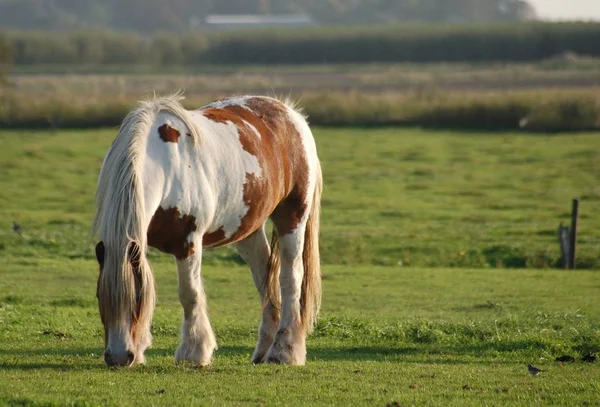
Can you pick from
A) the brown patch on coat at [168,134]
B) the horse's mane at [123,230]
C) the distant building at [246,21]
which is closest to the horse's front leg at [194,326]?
the horse's mane at [123,230]

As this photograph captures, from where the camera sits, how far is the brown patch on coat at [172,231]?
8750mm

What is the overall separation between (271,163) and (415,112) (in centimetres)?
3827

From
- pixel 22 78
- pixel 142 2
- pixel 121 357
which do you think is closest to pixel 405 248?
pixel 121 357

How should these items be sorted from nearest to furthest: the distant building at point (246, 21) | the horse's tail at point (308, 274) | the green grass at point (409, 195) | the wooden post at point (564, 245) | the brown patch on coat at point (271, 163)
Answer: the brown patch on coat at point (271, 163) < the horse's tail at point (308, 274) < the wooden post at point (564, 245) < the green grass at point (409, 195) < the distant building at point (246, 21)

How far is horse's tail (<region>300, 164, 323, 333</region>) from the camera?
10.5 m

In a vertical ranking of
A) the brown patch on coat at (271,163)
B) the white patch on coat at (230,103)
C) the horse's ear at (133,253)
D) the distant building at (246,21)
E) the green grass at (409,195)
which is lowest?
the green grass at (409,195)

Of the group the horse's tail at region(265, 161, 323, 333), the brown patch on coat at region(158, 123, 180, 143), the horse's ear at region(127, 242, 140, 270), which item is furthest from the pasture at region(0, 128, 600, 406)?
the brown patch on coat at region(158, 123, 180, 143)

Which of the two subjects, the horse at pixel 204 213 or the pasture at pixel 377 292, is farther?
the pasture at pixel 377 292

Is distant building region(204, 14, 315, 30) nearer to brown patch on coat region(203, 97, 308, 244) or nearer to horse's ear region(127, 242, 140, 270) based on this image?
brown patch on coat region(203, 97, 308, 244)

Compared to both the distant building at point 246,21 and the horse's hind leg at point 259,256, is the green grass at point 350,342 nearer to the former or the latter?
the horse's hind leg at point 259,256

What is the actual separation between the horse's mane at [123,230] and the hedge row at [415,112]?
3479 centimetres

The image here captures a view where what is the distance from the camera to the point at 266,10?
19825 centimetres

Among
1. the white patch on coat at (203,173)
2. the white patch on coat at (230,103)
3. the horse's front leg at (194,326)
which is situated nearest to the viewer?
the white patch on coat at (203,173)

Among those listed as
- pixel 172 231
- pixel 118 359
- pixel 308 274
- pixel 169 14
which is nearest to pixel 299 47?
pixel 308 274
